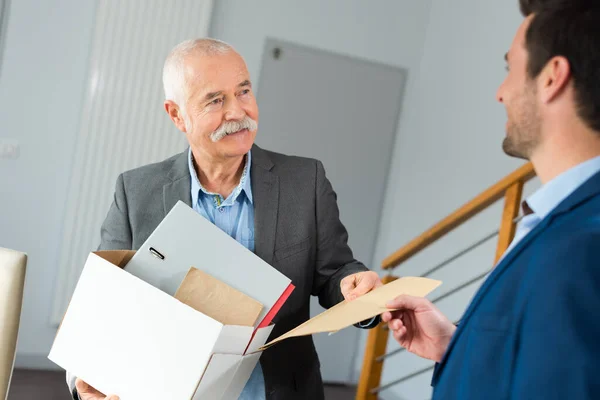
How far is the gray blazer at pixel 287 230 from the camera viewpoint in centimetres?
178

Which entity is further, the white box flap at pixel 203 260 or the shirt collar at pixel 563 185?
the white box flap at pixel 203 260

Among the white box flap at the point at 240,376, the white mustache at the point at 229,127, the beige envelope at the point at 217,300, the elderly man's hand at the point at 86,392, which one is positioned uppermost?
the white mustache at the point at 229,127

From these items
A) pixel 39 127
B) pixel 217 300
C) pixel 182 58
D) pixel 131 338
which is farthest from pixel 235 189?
pixel 39 127

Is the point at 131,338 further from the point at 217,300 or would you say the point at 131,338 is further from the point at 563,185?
the point at 563,185

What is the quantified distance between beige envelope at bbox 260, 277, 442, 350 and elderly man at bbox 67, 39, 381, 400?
0.38 m

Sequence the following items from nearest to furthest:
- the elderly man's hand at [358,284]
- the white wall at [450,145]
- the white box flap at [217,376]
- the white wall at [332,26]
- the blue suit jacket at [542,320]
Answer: the blue suit jacket at [542,320]
the white box flap at [217,376]
the elderly man's hand at [358,284]
the white wall at [450,145]
the white wall at [332,26]

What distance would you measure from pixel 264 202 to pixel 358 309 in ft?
2.03

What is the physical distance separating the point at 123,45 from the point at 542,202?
3634mm

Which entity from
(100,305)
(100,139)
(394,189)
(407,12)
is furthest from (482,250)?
(100,305)

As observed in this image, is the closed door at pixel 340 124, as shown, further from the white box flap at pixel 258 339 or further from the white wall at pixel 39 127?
the white box flap at pixel 258 339

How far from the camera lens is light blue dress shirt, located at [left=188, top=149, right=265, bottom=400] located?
1.82m

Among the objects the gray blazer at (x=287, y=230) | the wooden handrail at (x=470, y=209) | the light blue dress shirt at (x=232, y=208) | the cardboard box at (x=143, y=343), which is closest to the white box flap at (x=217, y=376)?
the cardboard box at (x=143, y=343)

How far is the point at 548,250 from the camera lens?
2.96 ft

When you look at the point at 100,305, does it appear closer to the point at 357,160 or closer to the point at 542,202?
the point at 542,202
